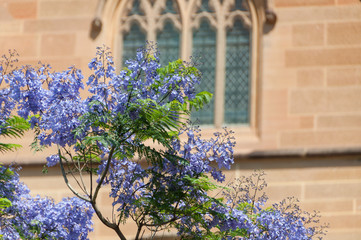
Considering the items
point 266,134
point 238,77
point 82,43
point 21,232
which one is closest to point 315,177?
point 266,134

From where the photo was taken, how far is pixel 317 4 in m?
17.7

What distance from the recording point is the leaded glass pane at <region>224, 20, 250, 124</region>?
58.9ft

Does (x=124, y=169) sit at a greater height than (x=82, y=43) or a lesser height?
lesser

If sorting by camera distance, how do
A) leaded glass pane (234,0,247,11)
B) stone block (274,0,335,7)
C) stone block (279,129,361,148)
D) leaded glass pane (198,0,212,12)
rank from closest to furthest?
stone block (279,129,361,148) < stone block (274,0,335,7) < leaded glass pane (234,0,247,11) < leaded glass pane (198,0,212,12)

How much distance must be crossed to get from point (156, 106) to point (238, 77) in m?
6.81

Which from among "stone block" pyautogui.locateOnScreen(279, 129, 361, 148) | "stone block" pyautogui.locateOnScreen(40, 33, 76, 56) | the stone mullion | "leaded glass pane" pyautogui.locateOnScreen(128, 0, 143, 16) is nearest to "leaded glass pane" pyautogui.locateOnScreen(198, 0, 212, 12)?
the stone mullion

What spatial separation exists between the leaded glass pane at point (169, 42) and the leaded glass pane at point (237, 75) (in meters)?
0.83

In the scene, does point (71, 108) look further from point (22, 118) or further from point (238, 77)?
point (238, 77)

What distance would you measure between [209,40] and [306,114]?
6.94 feet

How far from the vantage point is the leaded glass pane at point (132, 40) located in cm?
1862

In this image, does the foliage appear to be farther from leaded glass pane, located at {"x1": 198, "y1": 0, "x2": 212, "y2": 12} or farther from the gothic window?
leaded glass pane, located at {"x1": 198, "y1": 0, "x2": 212, "y2": 12}

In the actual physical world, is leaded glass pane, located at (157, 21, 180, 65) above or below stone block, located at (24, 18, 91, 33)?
below

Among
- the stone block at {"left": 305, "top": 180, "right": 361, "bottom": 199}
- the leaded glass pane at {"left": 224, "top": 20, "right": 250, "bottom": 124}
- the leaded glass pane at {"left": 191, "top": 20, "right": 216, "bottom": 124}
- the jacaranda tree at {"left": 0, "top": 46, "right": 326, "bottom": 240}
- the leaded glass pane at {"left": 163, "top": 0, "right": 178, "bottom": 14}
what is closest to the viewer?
the jacaranda tree at {"left": 0, "top": 46, "right": 326, "bottom": 240}

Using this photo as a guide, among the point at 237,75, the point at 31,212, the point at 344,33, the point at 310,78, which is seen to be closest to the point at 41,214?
the point at 31,212
